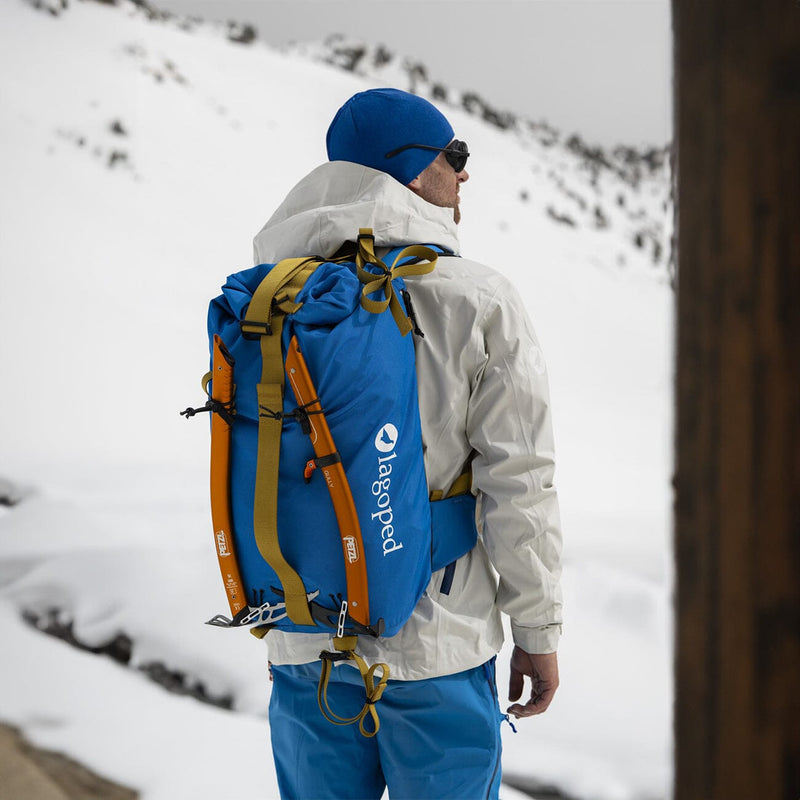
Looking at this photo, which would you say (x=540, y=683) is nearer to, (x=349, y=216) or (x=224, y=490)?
(x=224, y=490)

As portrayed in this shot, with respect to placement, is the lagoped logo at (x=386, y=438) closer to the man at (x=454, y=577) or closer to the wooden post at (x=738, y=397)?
the man at (x=454, y=577)

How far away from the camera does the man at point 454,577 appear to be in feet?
3.21

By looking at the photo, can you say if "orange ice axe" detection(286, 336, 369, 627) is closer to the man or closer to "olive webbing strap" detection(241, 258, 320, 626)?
"olive webbing strap" detection(241, 258, 320, 626)

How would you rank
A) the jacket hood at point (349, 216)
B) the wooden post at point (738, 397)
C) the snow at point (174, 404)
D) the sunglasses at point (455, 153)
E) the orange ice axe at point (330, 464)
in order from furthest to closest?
the snow at point (174, 404), the sunglasses at point (455, 153), the jacket hood at point (349, 216), the orange ice axe at point (330, 464), the wooden post at point (738, 397)

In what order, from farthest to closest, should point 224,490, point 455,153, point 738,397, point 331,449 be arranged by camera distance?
point 455,153 → point 224,490 → point 331,449 → point 738,397

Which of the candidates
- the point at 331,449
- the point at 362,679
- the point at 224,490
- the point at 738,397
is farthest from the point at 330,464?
the point at 738,397

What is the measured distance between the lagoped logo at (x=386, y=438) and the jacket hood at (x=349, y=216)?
0.86 ft

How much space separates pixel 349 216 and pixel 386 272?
123 mm

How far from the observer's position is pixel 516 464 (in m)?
0.98

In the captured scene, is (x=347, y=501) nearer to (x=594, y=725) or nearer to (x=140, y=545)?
(x=594, y=725)

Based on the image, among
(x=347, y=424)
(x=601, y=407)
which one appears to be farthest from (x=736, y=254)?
(x=601, y=407)

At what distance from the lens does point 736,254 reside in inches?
9.6

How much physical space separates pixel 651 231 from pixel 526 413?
1450 cm

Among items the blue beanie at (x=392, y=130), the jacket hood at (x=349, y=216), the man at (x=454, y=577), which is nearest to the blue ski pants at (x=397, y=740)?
the man at (x=454, y=577)
